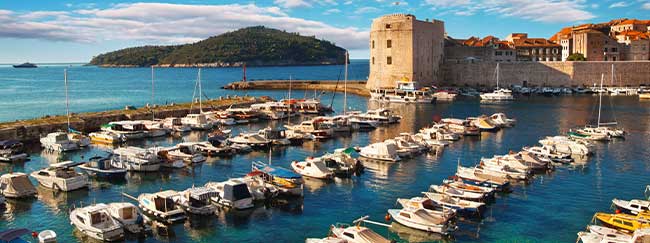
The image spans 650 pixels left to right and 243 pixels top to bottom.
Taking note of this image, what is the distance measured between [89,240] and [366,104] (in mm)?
43365

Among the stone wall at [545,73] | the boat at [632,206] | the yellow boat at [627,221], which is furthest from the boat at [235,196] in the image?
the stone wall at [545,73]

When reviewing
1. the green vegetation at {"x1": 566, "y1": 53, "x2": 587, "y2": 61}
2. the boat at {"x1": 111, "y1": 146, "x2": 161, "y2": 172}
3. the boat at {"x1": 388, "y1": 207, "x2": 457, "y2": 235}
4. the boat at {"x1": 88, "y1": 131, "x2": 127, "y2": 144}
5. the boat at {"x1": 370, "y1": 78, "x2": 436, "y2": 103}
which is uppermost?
the green vegetation at {"x1": 566, "y1": 53, "x2": 587, "y2": 61}

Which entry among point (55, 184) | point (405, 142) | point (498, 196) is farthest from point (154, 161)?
point (498, 196)

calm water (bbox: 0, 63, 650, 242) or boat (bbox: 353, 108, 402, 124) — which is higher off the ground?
boat (bbox: 353, 108, 402, 124)

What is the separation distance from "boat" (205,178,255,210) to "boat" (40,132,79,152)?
1514 cm

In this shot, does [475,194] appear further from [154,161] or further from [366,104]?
[366,104]

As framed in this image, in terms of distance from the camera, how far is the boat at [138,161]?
24547 mm

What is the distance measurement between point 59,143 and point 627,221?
26999 mm

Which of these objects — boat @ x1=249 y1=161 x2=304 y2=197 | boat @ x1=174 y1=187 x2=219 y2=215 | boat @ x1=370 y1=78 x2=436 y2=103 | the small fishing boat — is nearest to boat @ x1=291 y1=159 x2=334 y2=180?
boat @ x1=249 y1=161 x2=304 y2=197

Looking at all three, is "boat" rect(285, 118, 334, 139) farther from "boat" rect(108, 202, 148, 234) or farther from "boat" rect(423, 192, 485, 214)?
"boat" rect(108, 202, 148, 234)

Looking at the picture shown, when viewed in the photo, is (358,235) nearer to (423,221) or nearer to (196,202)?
(423,221)

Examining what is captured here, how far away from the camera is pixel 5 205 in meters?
19.3

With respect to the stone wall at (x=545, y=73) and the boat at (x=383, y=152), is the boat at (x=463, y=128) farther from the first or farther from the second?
the stone wall at (x=545, y=73)

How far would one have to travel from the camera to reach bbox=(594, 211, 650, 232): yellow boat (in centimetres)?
1594
